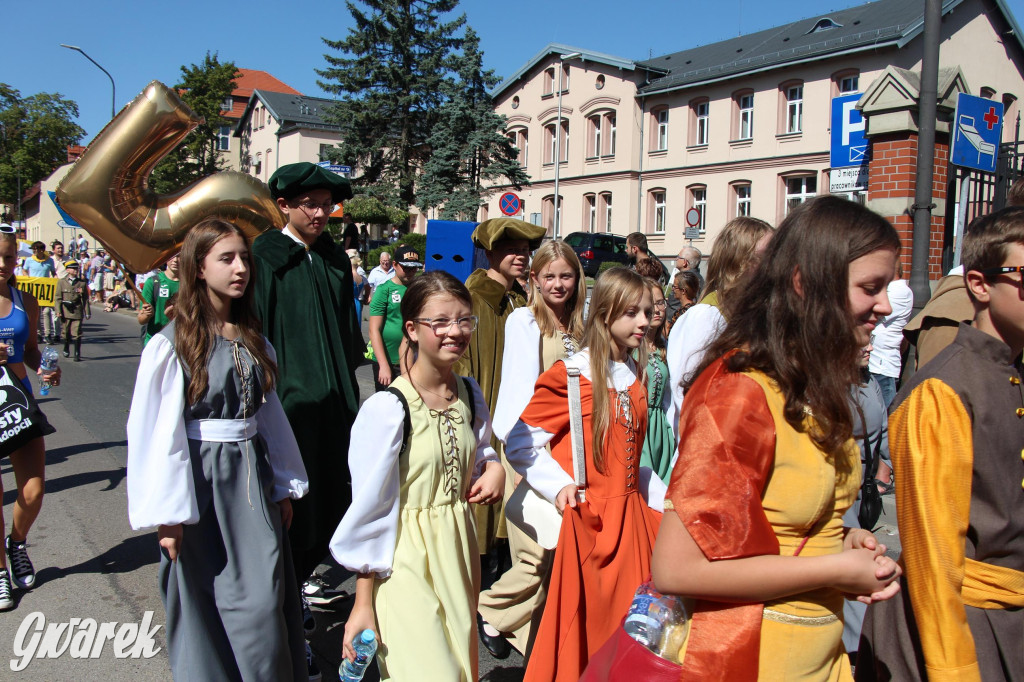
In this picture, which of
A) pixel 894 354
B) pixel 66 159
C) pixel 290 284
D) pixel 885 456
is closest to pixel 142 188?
pixel 290 284

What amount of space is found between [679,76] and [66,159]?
51098mm

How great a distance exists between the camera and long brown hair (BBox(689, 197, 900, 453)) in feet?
5.56

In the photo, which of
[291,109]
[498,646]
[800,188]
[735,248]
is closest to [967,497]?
[735,248]

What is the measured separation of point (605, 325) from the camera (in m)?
3.57

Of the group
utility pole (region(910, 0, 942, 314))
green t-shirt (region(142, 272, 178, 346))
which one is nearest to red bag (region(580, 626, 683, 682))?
utility pole (region(910, 0, 942, 314))

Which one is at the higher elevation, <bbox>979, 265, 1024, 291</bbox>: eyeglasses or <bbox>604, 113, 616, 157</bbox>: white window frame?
<bbox>604, 113, 616, 157</bbox>: white window frame

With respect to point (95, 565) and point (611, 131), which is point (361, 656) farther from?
point (611, 131)

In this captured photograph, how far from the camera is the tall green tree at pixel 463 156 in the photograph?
3612 cm

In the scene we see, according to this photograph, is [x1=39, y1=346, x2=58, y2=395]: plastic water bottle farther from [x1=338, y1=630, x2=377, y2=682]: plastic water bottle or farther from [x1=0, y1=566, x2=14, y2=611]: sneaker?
[x1=338, y1=630, x2=377, y2=682]: plastic water bottle

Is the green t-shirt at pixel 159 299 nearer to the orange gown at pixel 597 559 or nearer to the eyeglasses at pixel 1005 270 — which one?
the orange gown at pixel 597 559

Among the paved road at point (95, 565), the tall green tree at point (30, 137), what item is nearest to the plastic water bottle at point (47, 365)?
the paved road at point (95, 565)

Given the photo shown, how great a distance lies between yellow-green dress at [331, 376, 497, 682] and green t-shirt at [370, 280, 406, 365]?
5.07m

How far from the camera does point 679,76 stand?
36.5m

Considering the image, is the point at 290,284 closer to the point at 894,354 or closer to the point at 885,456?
the point at 885,456
